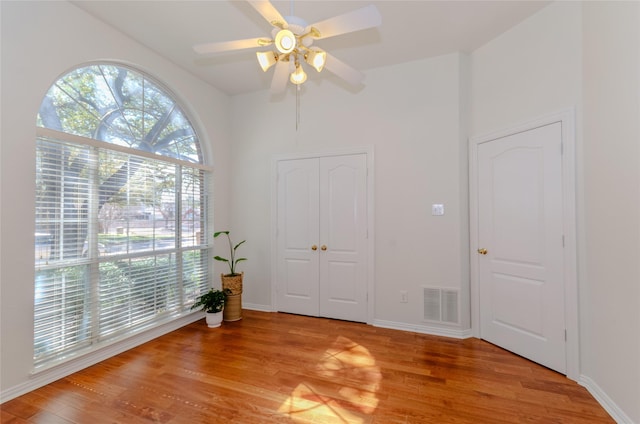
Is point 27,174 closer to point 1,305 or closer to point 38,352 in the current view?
point 1,305

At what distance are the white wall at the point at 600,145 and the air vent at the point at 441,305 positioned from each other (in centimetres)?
109

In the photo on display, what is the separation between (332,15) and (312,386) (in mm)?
3161

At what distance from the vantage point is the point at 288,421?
1890mm

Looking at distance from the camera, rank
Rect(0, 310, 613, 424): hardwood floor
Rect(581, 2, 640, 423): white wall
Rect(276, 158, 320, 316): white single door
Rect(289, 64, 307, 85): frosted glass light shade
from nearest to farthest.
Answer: Rect(581, 2, 640, 423): white wall → Rect(0, 310, 613, 424): hardwood floor → Rect(289, 64, 307, 85): frosted glass light shade → Rect(276, 158, 320, 316): white single door

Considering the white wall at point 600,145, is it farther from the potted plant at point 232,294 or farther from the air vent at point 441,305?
the potted plant at point 232,294

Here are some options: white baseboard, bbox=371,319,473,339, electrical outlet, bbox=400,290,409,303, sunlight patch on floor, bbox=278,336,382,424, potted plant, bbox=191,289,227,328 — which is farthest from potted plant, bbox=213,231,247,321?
electrical outlet, bbox=400,290,409,303

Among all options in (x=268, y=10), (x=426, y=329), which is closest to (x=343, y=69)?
(x=268, y=10)

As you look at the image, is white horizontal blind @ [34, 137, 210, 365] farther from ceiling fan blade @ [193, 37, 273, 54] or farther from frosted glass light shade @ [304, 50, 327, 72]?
frosted glass light shade @ [304, 50, 327, 72]

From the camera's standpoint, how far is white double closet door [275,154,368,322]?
3.68 metres

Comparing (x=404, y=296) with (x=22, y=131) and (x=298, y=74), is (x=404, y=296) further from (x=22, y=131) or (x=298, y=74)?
(x=22, y=131)

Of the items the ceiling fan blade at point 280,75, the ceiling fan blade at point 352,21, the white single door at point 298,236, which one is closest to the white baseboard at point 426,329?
the white single door at point 298,236

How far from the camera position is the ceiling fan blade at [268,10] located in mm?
1608

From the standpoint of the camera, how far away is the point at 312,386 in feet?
7.48

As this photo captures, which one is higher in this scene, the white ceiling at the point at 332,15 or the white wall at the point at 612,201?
the white ceiling at the point at 332,15
